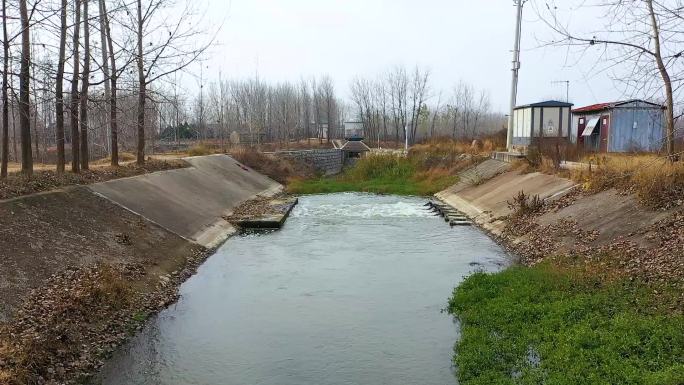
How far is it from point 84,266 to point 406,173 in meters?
36.5

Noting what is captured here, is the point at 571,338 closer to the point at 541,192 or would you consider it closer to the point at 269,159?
A: the point at 541,192

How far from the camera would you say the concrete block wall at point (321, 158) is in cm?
5178

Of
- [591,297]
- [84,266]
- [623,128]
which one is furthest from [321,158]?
[591,297]

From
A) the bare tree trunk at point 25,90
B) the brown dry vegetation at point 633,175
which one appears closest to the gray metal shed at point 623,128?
the brown dry vegetation at point 633,175

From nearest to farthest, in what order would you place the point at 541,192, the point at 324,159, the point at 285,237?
the point at 285,237
the point at 541,192
the point at 324,159

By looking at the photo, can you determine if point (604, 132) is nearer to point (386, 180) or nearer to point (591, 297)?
point (386, 180)

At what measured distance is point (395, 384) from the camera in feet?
28.7

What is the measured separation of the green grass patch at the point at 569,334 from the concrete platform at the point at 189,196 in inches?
465

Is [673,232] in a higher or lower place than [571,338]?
higher

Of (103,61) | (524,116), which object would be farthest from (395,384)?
(524,116)

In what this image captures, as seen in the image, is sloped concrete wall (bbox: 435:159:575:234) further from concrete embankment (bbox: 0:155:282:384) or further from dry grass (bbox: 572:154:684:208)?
concrete embankment (bbox: 0:155:282:384)

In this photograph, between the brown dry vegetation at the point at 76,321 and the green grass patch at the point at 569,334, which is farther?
the brown dry vegetation at the point at 76,321

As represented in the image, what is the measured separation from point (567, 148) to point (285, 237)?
1597cm

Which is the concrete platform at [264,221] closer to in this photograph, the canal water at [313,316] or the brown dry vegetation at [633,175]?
the canal water at [313,316]
